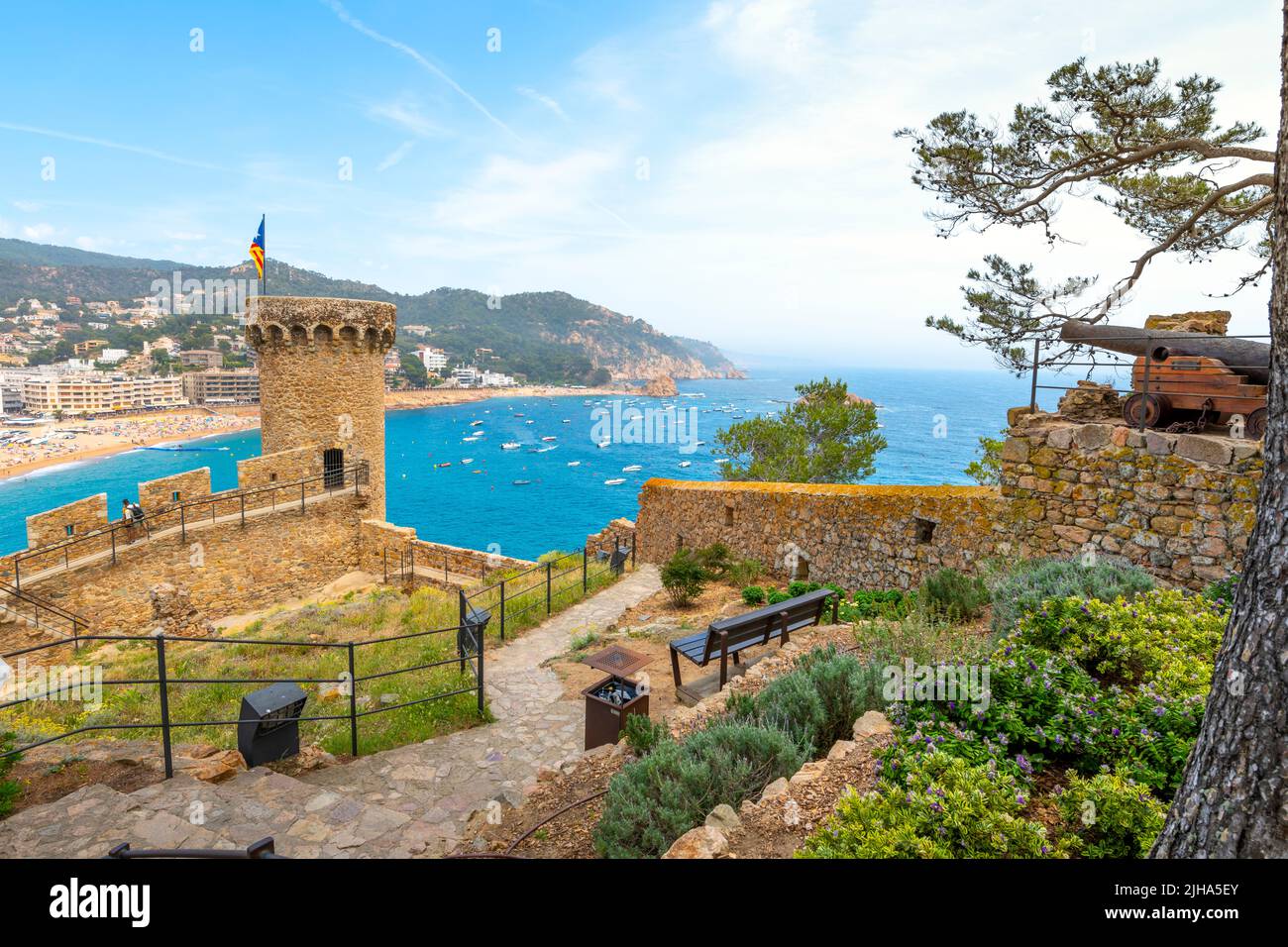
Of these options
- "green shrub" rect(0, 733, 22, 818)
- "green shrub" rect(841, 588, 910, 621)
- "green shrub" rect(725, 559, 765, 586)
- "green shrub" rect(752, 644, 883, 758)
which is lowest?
"green shrub" rect(725, 559, 765, 586)

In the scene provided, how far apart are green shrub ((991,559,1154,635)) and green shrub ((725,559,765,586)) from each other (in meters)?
5.09

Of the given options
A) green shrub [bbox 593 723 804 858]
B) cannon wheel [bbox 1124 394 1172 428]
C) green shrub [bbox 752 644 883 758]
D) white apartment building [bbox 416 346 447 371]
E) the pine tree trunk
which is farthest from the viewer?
white apartment building [bbox 416 346 447 371]

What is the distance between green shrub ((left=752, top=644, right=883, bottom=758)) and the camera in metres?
4.31

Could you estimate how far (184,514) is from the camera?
1508 centimetres

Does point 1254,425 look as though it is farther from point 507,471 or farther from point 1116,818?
point 507,471

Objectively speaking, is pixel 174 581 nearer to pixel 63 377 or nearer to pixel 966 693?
pixel 966 693

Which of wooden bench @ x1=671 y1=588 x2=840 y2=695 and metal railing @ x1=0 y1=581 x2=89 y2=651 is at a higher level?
wooden bench @ x1=671 y1=588 x2=840 y2=695

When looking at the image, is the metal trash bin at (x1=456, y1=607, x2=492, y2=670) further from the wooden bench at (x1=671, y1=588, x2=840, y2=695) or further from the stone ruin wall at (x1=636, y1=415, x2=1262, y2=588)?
the stone ruin wall at (x1=636, y1=415, x2=1262, y2=588)

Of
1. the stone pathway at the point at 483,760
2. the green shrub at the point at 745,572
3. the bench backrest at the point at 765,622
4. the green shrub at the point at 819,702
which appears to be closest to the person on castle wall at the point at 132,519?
the stone pathway at the point at 483,760

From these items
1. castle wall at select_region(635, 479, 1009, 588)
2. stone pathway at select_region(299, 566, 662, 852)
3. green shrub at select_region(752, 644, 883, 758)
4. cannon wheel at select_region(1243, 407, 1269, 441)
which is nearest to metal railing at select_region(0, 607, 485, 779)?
stone pathway at select_region(299, 566, 662, 852)

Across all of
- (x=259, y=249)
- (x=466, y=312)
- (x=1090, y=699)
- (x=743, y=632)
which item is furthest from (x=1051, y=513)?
(x=466, y=312)

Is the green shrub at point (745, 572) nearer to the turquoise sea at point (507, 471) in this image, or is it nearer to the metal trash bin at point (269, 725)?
the metal trash bin at point (269, 725)

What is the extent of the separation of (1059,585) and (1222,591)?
4.58 ft

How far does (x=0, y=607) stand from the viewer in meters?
12.1
